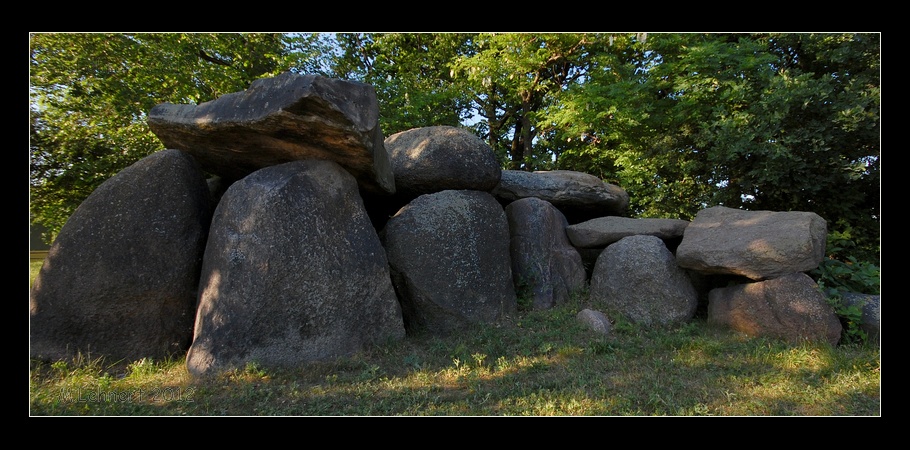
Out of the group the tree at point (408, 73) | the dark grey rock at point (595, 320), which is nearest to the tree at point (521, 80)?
the tree at point (408, 73)

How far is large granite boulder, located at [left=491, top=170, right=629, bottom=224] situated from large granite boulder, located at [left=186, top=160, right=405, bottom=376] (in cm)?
273

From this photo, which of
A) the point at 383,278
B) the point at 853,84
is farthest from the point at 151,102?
the point at 853,84

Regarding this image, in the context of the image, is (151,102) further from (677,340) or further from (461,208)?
(677,340)

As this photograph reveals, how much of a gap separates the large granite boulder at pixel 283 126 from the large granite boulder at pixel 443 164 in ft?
2.39

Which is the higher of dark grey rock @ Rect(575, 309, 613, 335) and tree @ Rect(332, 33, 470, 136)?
tree @ Rect(332, 33, 470, 136)

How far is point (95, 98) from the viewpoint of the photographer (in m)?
7.90

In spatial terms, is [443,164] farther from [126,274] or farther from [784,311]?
[784,311]

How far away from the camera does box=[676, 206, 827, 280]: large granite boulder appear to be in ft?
15.8

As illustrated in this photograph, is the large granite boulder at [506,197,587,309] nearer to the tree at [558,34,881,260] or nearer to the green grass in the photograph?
the green grass

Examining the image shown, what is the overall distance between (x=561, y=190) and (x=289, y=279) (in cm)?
445

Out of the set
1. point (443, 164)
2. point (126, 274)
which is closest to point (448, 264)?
point (443, 164)

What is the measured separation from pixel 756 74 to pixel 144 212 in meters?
8.86

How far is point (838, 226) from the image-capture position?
22.7ft

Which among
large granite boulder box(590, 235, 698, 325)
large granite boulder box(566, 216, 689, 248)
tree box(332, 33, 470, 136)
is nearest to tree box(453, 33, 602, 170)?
tree box(332, 33, 470, 136)
